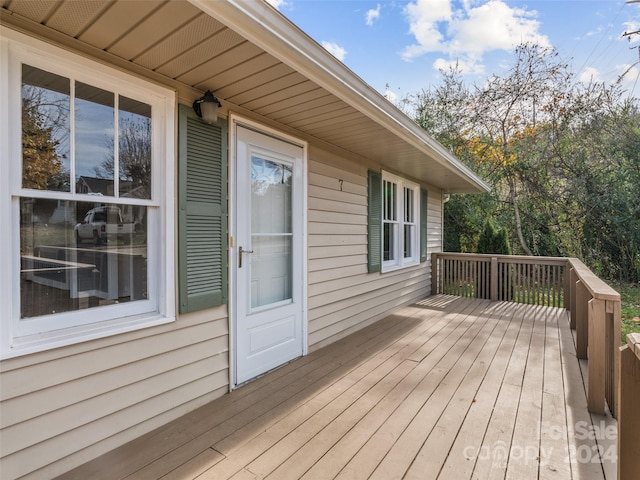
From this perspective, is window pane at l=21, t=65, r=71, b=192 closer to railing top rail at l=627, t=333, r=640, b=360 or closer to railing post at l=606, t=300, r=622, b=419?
railing top rail at l=627, t=333, r=640, b=360

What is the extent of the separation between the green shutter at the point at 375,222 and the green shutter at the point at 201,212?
245 cm

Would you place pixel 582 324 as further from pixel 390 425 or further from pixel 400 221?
pixel 400 221

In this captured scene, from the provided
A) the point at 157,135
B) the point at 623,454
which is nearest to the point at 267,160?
the point at 157,135

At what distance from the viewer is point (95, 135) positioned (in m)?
1.86

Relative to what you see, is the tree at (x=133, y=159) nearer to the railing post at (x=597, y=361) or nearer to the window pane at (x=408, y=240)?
the railing post at (x=597, y=361)

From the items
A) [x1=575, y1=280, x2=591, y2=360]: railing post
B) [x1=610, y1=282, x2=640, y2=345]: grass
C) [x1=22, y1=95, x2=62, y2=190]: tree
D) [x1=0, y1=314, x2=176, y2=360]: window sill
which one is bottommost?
[x1=610, y1=282, x2=640, y2=345]: grass

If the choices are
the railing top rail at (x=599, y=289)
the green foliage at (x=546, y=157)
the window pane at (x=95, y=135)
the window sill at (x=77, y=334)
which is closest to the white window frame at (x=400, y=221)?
the railing top rail at (x=599, y=289)

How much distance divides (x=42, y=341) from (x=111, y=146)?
107 centimetres

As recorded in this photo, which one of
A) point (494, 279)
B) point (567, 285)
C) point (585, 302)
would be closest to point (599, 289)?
point (585, 302)

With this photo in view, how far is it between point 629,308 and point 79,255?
7585mm

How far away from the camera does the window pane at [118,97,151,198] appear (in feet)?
6.49

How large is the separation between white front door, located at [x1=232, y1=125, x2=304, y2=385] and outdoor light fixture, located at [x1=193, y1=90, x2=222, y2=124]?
35cm

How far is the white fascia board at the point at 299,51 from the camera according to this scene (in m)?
1.46

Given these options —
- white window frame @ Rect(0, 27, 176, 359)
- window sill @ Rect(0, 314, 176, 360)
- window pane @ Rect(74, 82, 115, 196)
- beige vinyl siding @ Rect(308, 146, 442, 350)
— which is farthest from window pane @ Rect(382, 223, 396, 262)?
window pane @ Rect(74, 82, 115, 196)
